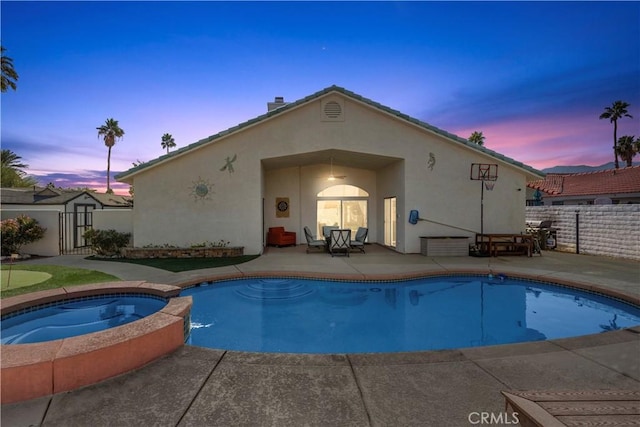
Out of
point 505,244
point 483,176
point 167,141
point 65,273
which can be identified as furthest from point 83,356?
point 167,141

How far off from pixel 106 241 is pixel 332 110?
10.3 m

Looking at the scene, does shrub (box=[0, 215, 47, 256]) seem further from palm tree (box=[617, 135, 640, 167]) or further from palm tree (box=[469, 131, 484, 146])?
palm tree (box=[617, 135, 640, 167])

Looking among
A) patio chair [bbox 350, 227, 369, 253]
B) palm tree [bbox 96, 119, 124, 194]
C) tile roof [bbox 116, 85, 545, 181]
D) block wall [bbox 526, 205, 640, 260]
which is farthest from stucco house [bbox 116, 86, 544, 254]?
palm tree [bbox 96, 119, 124, 194]

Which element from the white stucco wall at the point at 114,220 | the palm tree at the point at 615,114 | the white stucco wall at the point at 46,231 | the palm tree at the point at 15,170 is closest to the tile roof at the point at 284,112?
the white stucco wall at the point at 114,220

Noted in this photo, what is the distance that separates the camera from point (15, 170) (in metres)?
40.9

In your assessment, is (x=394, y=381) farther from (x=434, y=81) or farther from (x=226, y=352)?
(x=434, y=81)

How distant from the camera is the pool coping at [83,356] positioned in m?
2.63

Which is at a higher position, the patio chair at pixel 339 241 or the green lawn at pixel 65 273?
the patio chair at pixel 339 241

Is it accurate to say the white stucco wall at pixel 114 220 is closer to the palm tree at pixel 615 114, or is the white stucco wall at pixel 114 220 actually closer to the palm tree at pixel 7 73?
the palm tree at pixel 7 73

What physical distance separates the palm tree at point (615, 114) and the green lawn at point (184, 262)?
152 feet

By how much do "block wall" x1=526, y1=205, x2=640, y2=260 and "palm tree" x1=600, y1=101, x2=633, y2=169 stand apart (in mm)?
33711

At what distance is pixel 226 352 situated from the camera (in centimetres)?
364

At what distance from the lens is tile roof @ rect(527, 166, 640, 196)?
1984 centimetres

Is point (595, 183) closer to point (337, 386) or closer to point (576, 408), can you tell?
point (576, 408)
